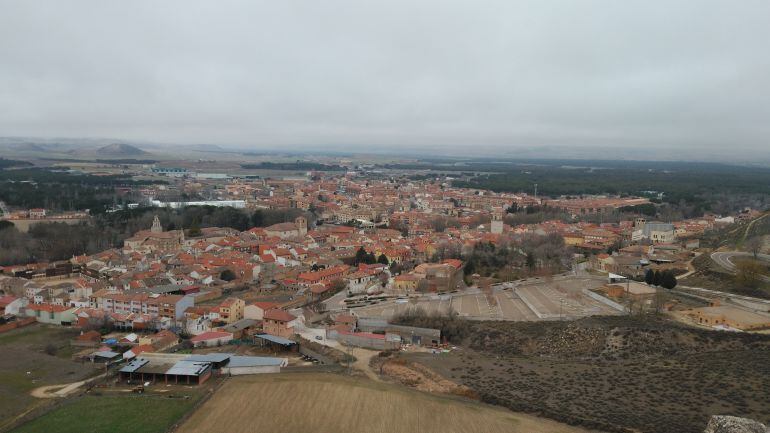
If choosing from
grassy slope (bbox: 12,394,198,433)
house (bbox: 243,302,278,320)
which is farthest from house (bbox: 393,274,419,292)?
grassy slope (bbox: 12,394,198,433)

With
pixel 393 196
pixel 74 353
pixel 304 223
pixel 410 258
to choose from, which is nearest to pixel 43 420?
pixel 74 353

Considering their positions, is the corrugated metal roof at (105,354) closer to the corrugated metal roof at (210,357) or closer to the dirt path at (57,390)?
the dirt path at (57,390)

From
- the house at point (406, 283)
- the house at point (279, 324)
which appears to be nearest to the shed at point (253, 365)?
the house at point (279, 324)

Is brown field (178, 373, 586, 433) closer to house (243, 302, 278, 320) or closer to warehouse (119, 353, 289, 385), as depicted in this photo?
warehouse (119, 353, 289, 385)

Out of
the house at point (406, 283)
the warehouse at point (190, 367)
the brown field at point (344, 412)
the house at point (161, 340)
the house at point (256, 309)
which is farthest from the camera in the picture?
the house at point (406, 283)

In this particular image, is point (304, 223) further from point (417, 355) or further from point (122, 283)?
point (417, 355)

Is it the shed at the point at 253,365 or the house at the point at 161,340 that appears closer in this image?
the shed at the point at 253,365
